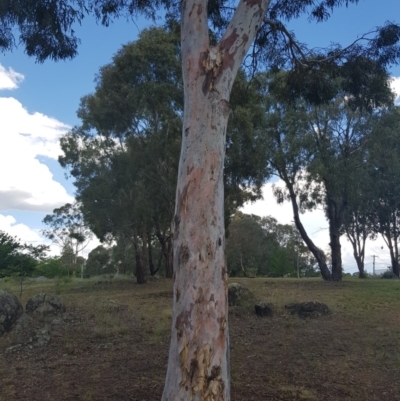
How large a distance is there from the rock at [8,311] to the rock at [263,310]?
198 inches

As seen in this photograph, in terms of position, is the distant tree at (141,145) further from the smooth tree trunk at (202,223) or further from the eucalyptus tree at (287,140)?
the smooth tree trunk at (202,223)

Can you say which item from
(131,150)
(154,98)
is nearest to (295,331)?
(154,98)

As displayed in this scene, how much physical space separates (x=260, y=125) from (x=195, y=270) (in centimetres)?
1565

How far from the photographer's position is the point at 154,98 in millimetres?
17344

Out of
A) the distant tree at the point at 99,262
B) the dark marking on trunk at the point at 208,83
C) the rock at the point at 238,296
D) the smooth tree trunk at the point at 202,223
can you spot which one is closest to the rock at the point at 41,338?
the smooth tree trunk at the point at 202,223

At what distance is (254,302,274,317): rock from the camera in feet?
37.1

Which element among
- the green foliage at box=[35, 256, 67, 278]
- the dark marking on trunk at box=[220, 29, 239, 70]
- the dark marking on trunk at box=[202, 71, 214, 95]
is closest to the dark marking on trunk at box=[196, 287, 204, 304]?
the dark marking on trunk at box=[202, 71, 214, 95]

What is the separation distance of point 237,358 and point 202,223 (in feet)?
11.7

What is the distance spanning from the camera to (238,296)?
496 inches

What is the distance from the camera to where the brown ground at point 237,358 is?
20.0 ft

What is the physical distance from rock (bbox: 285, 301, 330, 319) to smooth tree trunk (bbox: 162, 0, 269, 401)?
7.18 meters

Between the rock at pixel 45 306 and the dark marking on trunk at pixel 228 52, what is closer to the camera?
the dark marking on trunk at pixel 228 52

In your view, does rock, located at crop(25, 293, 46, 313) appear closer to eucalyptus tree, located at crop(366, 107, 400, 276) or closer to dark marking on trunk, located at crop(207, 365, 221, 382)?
dark marking on trunk, located at crop(207, 365, 221, 382)

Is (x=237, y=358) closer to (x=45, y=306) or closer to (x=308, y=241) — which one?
(x=45, y=306)
